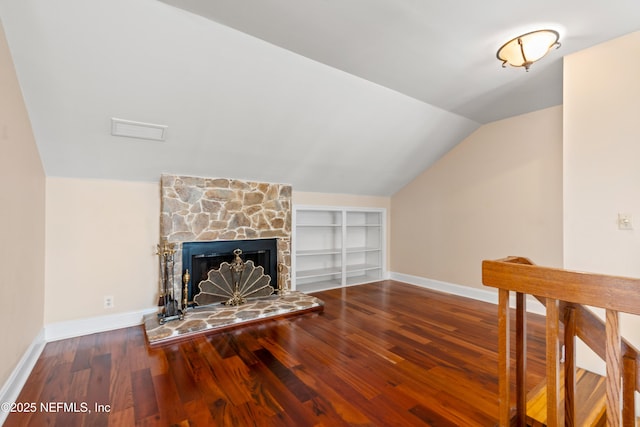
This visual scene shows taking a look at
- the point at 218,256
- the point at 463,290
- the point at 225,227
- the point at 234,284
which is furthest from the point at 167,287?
the point at 463,290

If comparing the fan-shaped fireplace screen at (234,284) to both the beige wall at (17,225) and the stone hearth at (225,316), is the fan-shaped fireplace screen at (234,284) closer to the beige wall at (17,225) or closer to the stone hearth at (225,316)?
the stone hearth at (225,316)

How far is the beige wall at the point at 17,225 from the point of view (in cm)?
186

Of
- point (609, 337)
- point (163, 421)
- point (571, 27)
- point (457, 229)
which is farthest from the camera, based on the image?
point (457, 229)

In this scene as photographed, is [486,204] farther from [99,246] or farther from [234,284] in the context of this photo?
[99,246]

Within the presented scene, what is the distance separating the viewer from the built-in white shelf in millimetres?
4949

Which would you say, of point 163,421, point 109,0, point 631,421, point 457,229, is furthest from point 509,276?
point 457,229

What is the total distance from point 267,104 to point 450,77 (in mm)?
1852

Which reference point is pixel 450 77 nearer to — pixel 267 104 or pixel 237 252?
pixel 267 104

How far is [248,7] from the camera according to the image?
194cm

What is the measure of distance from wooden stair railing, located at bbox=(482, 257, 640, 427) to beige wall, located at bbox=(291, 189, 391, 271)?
353 cm

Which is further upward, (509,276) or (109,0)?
(109,0)

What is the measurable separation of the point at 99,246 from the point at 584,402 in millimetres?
4489

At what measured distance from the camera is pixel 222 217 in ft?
12.4

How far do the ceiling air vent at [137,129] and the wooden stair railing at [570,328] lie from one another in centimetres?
299
